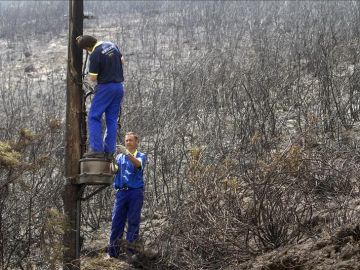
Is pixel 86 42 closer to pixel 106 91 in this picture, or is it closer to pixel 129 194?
pixel 106 91

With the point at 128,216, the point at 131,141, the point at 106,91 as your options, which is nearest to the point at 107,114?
the point at 106,91

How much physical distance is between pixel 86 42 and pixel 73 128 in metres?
0.93

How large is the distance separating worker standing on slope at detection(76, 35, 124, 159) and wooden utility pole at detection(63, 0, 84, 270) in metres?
0.15

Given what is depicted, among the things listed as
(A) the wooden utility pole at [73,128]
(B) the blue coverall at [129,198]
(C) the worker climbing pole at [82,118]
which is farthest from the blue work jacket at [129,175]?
(A) the wooden utility pole at [73,128]

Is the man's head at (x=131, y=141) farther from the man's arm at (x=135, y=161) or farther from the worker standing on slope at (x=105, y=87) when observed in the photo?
the worker standing on slope at (x=105, y=87)

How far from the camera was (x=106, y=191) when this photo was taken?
8500 mm

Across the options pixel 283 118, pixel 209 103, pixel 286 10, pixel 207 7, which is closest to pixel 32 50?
pixel 207 7

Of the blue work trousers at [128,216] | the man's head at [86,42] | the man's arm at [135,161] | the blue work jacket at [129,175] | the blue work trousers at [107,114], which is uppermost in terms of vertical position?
the man's head at [86,42]

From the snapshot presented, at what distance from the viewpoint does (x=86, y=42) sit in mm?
6141

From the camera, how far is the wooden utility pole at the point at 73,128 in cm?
605

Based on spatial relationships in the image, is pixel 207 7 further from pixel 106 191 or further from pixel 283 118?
pixel 106 191

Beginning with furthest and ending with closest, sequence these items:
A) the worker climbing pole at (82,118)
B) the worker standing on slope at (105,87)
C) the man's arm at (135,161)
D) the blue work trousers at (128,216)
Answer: the blue work trousers at (128,216), the man's arm at (135,161), the worker standing on slope at (105,87), the worker climbing pole at (82,118)

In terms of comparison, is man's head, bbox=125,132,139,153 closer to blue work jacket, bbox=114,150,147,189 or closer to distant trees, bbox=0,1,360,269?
blue work jacket, bbox=114,150,147,189

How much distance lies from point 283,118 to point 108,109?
5.36 meters
